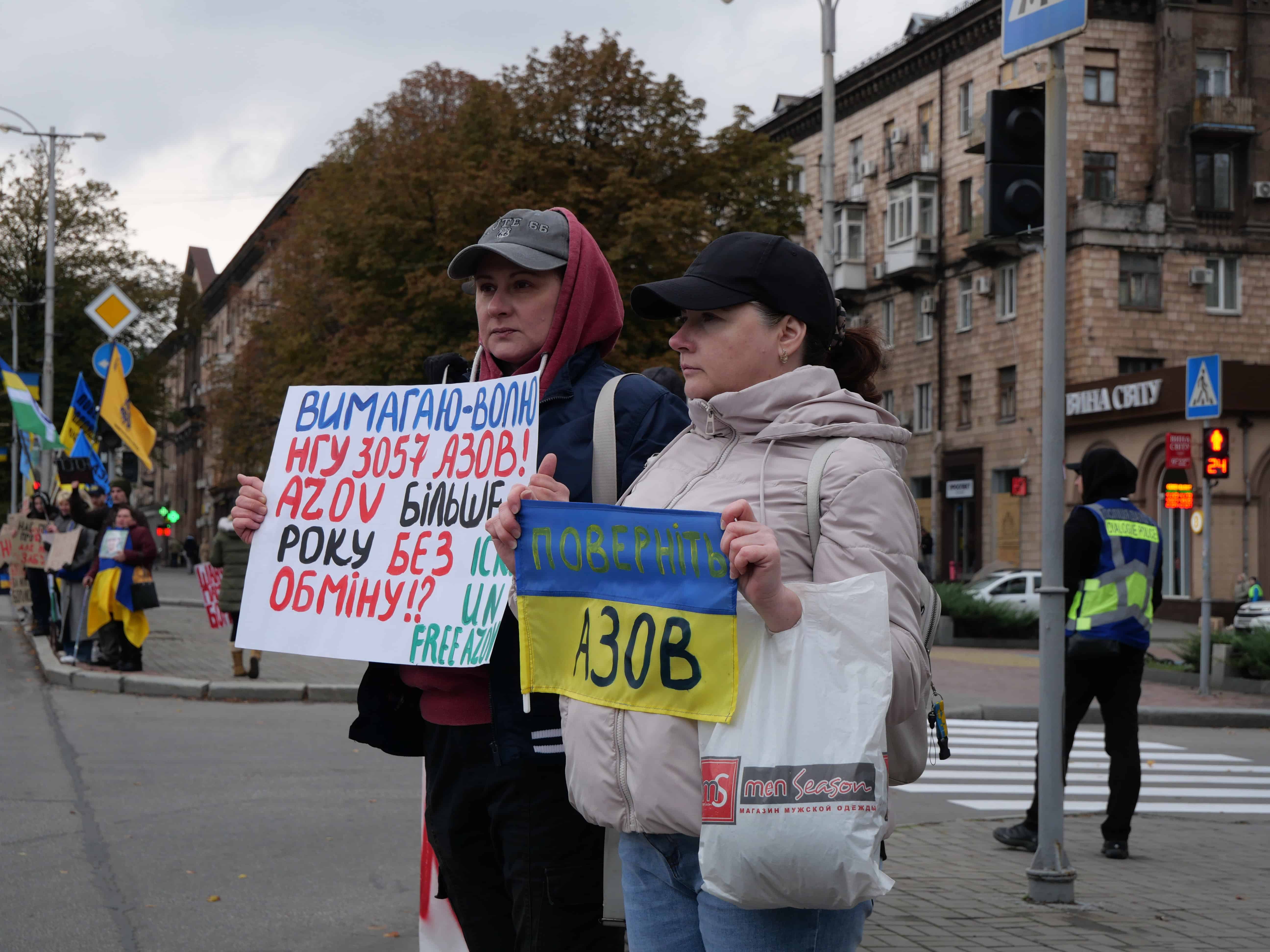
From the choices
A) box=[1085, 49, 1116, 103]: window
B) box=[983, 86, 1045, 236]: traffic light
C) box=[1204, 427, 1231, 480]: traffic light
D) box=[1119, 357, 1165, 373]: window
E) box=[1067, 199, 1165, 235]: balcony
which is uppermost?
box=[1085, 49, 1116, 103]: window

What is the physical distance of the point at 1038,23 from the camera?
6.63 meters

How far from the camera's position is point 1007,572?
113 feet

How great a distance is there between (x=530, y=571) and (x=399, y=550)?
0.80 meters

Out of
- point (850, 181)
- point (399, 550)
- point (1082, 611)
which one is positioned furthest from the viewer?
point (850, 181)

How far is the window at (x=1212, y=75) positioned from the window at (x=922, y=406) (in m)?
11.7

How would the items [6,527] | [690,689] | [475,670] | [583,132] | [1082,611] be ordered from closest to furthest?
[690,689] → [475,670] → [1082,611] → [6,527] → [583,132]

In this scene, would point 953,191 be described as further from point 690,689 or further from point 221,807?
point 690,689

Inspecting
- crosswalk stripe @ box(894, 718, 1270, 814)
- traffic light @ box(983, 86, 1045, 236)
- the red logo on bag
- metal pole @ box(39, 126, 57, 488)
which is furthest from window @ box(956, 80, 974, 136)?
the red logo on bag

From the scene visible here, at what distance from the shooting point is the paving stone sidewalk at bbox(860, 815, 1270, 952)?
19.3ft

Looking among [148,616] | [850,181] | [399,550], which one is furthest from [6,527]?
[850,181]

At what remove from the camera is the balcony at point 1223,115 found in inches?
1596

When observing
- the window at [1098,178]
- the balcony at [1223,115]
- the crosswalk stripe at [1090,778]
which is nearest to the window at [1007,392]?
the window at [1098,178]

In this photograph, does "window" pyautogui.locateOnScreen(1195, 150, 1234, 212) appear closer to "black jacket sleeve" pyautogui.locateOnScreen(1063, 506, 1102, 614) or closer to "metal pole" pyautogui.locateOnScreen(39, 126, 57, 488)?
"metal pole" pyautogui.locateOnScreen(39, 126, 57, 488)

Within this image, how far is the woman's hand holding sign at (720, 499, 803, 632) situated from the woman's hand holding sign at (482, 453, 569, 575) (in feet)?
1.56
